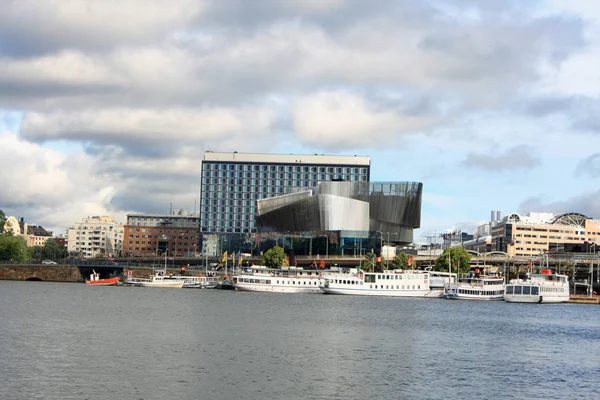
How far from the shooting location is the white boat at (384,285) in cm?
15500

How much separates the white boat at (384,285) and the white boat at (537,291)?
600 inches

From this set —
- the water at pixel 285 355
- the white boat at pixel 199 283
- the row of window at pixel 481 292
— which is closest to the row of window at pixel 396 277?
the row of window at pixel 481 292

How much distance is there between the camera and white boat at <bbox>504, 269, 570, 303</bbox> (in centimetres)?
14875

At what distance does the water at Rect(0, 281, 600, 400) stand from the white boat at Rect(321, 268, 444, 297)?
151ft

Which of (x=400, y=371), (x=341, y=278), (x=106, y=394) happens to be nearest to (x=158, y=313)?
(x=400, y=371)

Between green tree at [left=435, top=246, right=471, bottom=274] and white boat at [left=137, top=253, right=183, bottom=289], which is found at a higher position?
green tree at [left=435, top=246, right=471, bottom=274]

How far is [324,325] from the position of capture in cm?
8881

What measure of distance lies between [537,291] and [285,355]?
94.0m

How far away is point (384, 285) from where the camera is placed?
6102 inches

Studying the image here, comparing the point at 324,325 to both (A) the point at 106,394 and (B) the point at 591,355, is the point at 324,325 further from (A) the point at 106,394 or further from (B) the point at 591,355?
(A) the point at 106,394

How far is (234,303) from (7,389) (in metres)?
77.3

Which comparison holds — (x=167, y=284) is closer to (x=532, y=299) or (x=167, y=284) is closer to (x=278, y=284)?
(x=278, y=284)

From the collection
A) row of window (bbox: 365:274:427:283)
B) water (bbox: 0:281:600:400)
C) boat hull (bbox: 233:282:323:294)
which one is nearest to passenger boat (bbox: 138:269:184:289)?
boat hull (bbox: 233:282:323:294)

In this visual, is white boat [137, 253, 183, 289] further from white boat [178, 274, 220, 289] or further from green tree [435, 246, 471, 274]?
green tree [435, 246, 471, 274]
